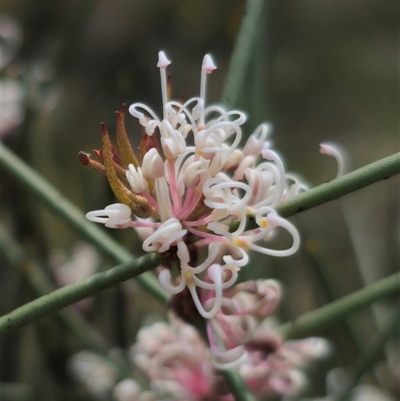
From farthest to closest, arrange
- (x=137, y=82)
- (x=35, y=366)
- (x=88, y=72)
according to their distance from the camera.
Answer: (x=88, y=72), (x=137, y=82), (x=35, y=366)

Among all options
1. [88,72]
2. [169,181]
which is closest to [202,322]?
[169,181]

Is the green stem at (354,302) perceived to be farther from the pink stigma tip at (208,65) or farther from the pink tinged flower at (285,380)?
the pink stigma tip at (208,65)

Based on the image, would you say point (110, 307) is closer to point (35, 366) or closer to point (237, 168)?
point (35, 366)

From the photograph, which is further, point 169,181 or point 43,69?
point 43,69

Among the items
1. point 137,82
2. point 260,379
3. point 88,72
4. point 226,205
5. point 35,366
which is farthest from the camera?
point 88,72

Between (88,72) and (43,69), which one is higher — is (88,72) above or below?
above

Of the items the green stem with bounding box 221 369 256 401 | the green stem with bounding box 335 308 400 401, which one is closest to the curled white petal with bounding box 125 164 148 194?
the green stem with bounding box 221 369 256 401

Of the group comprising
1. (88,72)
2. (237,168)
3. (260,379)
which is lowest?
(260,379)
